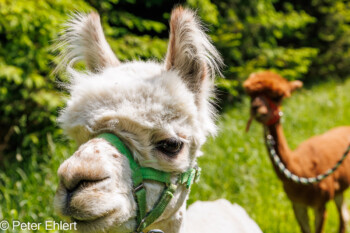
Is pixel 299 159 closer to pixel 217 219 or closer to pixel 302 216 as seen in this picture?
pixel 302 216

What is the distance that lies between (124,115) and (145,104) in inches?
4.4

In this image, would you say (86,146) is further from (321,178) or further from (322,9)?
(322,9)

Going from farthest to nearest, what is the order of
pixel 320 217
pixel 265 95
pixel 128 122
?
pixel 265 95 → pixel 320 217 → pixel 128 122

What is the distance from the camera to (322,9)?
11.7 metres

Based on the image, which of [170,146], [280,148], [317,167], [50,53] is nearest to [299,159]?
[317,167]

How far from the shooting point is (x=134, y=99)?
1.73m

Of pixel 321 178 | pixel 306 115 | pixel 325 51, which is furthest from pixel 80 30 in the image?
pixel 325 51

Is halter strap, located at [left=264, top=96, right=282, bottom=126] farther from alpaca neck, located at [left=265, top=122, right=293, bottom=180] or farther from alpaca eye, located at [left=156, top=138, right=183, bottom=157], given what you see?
alpaca eye, located at [left=156, top=138, right=183, bottom=157]

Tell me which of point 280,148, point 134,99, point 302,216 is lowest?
point 302,216

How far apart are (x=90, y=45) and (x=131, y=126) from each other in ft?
2.21

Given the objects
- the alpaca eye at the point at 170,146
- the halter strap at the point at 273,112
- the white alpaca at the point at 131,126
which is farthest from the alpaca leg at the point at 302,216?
the alpaca eye at the point at 170,146

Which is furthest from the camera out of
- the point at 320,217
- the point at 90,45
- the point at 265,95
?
the point at 265,95

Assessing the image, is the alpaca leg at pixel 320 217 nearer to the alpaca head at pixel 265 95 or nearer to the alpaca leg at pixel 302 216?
the alpaca leg at pixel 302 216

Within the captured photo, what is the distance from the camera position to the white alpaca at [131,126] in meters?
1.52
